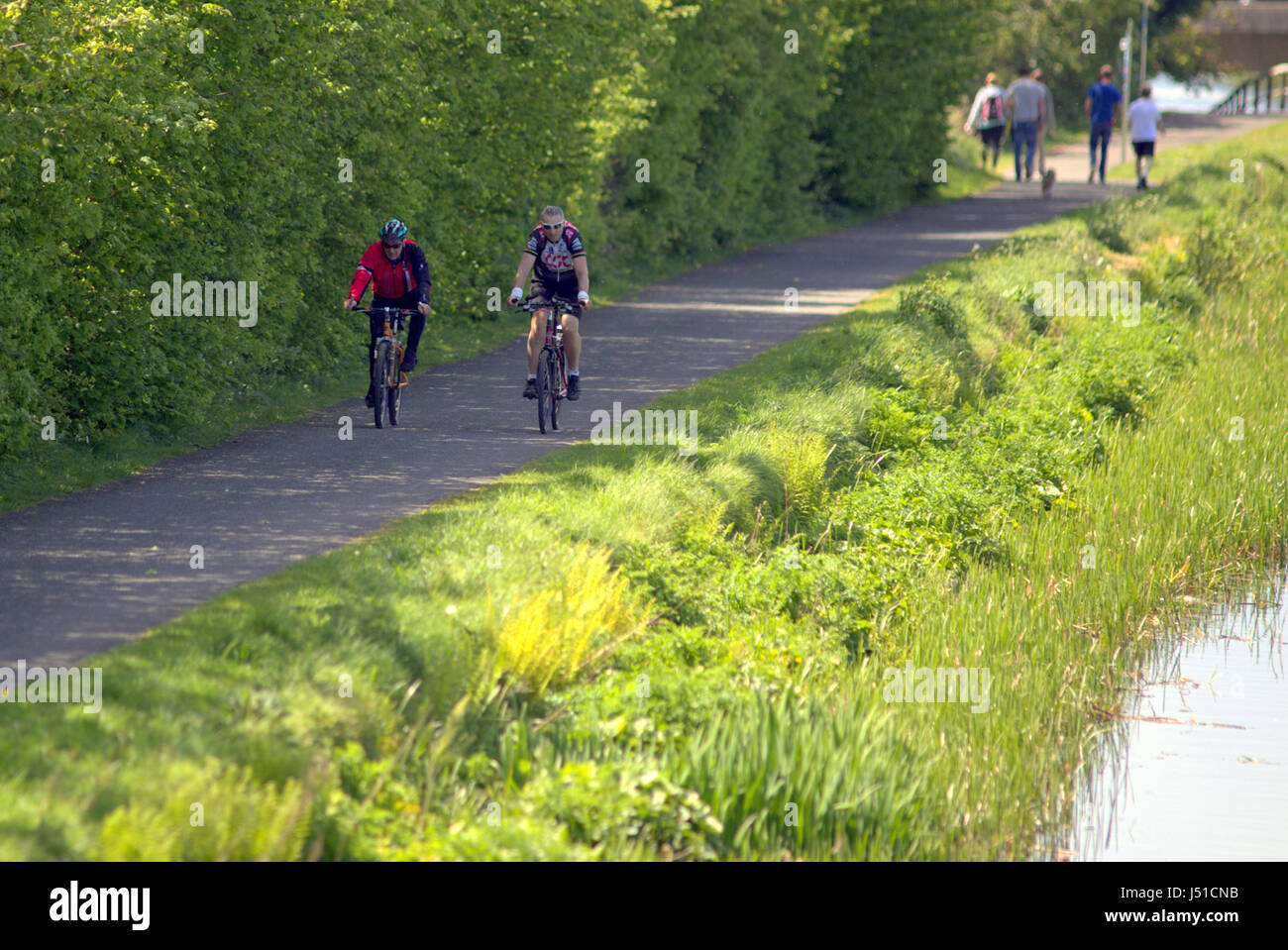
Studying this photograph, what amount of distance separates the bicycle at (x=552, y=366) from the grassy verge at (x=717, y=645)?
1165mm

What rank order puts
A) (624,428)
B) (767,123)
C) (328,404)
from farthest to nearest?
(767,123) < (328,404) < (624,428)

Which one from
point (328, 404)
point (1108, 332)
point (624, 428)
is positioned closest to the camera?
point (624, 428)

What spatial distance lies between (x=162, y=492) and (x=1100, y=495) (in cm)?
790

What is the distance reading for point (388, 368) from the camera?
13883 mm

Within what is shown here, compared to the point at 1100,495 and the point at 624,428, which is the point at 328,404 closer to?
the point at 624,428

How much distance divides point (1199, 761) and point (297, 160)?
29.3 ft

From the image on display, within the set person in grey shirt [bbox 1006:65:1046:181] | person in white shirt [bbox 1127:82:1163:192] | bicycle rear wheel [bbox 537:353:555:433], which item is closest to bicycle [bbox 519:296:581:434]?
bicycle rear wheel [bbox 537:353:555:433]

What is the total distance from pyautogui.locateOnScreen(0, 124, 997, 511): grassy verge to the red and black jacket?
1.47m

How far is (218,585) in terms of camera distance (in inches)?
351

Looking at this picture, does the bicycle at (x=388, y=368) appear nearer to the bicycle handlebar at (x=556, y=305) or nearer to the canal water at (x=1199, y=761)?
the bicycle handlebar at (x=556, y=305)

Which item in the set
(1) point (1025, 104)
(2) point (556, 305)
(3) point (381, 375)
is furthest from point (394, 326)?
(1) point (1025, 104)

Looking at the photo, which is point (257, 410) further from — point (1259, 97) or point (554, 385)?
point (1259, 97)
